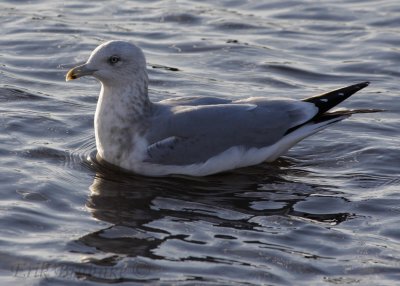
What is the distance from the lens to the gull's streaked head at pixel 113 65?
8750mm

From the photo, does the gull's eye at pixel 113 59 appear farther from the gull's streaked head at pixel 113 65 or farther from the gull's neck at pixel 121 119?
the gull's neck at pixel 121 119

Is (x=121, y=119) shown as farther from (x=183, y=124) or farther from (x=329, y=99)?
(x=329, y=99)

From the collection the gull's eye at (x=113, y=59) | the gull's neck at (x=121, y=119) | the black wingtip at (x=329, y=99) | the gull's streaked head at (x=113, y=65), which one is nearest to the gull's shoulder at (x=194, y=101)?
the gull's neck at (x=121, y=119)

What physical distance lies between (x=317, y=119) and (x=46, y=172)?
7.46 ft

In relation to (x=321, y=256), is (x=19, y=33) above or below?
above

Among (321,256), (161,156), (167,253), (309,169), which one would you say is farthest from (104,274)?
(309,169)

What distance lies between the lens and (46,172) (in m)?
8.58

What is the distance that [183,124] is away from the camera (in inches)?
338

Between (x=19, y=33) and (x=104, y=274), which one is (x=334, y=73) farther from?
(x=104, y=274)

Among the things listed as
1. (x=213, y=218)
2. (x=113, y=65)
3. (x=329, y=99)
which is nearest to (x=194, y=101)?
(x=113, y=65)

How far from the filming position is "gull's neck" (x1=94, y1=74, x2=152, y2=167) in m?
8.77

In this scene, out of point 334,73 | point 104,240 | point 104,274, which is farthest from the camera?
point 334,73

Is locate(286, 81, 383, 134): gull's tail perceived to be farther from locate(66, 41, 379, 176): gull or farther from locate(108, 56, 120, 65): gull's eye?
locate(108, 56, 120, 65): gull's eye

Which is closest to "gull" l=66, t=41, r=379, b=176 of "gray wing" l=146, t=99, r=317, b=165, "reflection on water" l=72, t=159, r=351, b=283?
"gray wing" l=146, t=99, r=317, b=165
